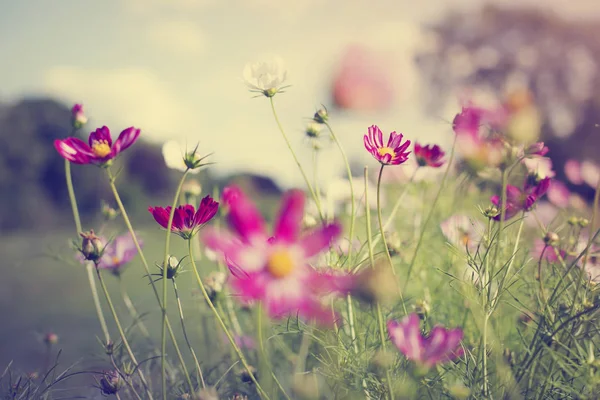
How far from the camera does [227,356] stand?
0.78m

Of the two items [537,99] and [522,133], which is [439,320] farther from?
[537,99]

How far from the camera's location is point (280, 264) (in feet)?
1.11

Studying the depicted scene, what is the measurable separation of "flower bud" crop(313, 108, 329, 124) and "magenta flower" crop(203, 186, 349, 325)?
301 millimetres

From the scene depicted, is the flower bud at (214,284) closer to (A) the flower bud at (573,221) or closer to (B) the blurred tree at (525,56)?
(A) the flower bud at (573,221)

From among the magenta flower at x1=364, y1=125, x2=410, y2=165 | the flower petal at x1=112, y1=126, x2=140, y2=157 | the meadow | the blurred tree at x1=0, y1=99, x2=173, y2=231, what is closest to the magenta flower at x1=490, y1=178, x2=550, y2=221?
the meadow

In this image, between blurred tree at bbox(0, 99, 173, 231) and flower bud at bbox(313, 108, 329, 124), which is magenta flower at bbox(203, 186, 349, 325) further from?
blurred tree at bbox(0, 99, 173, 231)

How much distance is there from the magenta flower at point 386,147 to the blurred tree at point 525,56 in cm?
439

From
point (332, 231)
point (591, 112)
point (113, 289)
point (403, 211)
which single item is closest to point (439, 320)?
point (332, 231)

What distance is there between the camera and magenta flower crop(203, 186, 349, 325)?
322 millimetres

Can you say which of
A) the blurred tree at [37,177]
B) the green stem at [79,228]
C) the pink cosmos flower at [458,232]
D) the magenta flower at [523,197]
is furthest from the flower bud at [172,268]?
the blurred tree at [37,177]

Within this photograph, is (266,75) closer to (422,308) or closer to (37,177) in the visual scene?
(422,308)

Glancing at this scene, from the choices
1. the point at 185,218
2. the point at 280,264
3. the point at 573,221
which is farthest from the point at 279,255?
the point at 573,221

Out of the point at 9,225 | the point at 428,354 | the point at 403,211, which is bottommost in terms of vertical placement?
the point at 9,225

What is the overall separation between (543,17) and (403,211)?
14.3 feet
